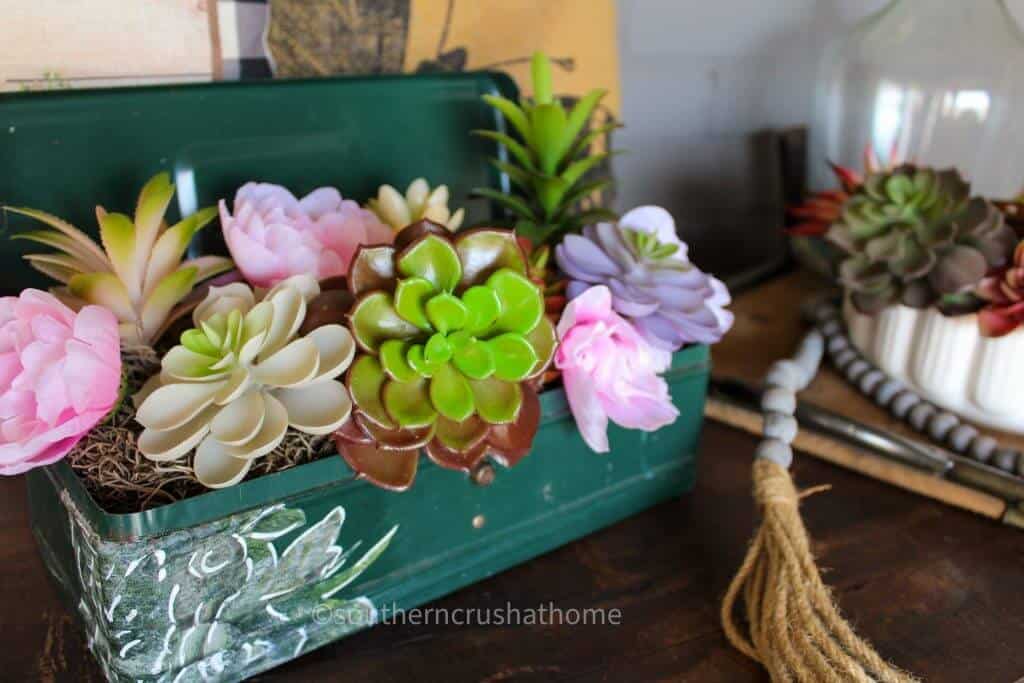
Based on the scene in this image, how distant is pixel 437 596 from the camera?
1.44 feet

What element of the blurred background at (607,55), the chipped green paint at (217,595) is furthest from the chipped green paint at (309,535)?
the blurred background at (607,55)

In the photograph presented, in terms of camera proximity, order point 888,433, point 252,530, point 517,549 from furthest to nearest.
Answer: point 888,433, point 517,549, point 252,530

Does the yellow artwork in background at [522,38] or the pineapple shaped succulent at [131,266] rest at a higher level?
the yellow artwork in background at [522,38]

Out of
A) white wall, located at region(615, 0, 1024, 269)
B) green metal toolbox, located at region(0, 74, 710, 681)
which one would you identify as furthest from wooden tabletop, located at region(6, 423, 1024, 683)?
white wall, located at region(615, 0, 1024, 269)

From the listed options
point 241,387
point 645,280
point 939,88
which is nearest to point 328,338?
point 241,387

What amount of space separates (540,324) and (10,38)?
331 millimetres

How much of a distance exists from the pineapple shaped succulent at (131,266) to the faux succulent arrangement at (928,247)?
1.44 ft

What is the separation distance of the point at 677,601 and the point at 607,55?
46cm

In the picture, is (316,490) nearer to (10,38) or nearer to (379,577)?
(379,577)

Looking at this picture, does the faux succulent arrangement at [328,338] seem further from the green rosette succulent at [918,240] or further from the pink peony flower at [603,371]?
the green rosette succulent at [918,240]

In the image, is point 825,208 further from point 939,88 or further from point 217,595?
point 217,595

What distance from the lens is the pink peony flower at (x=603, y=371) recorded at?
1.38 ft

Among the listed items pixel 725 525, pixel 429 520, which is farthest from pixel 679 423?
pixel 429 520

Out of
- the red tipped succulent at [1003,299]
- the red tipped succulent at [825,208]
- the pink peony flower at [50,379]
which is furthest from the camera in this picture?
the red tipped succulent at [825,208]
